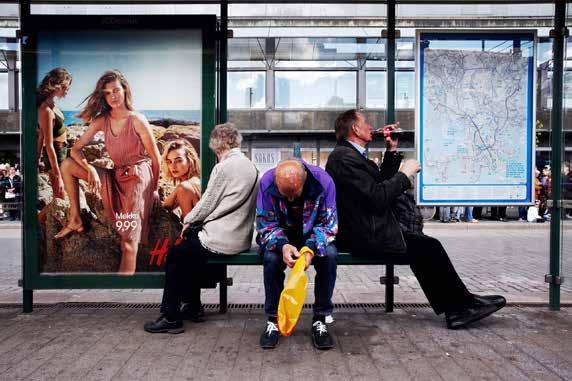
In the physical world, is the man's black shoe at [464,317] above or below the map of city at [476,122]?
below

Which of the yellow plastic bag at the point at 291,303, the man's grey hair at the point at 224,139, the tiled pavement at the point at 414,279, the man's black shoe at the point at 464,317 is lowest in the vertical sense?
the tiled pavement at the point at 414,279

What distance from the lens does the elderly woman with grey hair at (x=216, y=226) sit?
4.13 m

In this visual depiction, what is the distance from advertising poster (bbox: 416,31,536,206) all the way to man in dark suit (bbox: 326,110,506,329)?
37.4 inches

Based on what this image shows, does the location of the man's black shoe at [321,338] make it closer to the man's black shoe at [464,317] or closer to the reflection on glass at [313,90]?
the man's black shoe at [464,317]

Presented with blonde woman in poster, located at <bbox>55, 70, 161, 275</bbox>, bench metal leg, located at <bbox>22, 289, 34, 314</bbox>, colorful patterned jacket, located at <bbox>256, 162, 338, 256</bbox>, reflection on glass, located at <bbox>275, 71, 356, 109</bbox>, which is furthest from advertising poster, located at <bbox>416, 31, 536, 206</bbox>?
reflection on glass, located at <bbox>275, 71, 356, 109</bbox>

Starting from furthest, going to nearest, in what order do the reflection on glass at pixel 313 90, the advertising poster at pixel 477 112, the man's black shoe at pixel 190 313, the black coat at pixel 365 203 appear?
the reflection on glass at pixel 313 90 → the advertising poster at pixel 477 112 → the man's black shoe at pixel 190 313 → the black coat at pixel 365 203

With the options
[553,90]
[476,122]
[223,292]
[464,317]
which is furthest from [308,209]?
[553,90]

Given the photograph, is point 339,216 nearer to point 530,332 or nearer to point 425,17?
point 530,332

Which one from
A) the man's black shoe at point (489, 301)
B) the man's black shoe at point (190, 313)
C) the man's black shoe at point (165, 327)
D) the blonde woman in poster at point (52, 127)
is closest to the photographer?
the man's black shoe at point (165, 327)

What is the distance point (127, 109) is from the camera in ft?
15.5

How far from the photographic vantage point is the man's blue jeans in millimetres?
3869

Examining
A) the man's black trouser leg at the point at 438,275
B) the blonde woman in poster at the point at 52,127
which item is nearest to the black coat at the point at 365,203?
→ the man's black trouser leg at the point at 438,275

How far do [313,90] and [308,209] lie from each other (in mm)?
15119

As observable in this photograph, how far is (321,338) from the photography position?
3.76 meters
